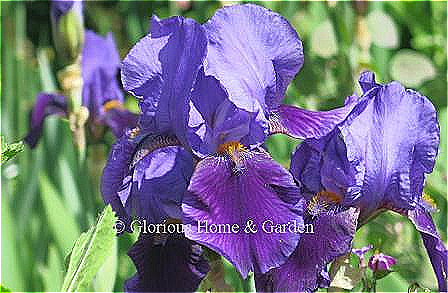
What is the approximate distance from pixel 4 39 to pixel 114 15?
67 centimetres

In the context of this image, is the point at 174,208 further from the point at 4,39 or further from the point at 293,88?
the point at 4,39

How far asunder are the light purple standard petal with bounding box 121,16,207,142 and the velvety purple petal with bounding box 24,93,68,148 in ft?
2.82

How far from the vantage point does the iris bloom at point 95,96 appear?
4.94 feet

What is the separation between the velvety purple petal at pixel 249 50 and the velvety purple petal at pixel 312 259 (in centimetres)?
11

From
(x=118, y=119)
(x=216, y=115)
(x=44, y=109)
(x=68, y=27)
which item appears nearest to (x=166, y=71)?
(x=216, y=115)

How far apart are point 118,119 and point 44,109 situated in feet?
0.53

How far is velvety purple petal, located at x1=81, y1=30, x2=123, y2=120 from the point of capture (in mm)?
1532

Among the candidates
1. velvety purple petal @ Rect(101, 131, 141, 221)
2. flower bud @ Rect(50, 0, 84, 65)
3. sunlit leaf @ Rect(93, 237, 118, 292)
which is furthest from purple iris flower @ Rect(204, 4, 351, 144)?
flower bud @ Rect(50, 0, 84, 65)

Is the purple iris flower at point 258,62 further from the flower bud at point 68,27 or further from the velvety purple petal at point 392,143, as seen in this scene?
the flower bud at point 68,27

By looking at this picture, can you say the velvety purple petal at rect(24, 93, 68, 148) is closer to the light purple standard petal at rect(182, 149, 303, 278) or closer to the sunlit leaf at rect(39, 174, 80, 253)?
the sunlit leaf at rect(39, 174, 80, 253)

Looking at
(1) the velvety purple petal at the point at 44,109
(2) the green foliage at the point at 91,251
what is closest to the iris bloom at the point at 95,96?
(1) the velvety purple petal at the point at 44,109

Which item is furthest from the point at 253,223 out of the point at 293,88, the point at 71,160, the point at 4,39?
the point at 4,39

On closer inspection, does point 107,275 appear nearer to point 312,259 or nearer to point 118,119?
point 312,259

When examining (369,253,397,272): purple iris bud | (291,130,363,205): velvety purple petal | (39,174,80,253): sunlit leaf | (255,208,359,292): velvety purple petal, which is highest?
(291,130,363,205): velvety purple petal
